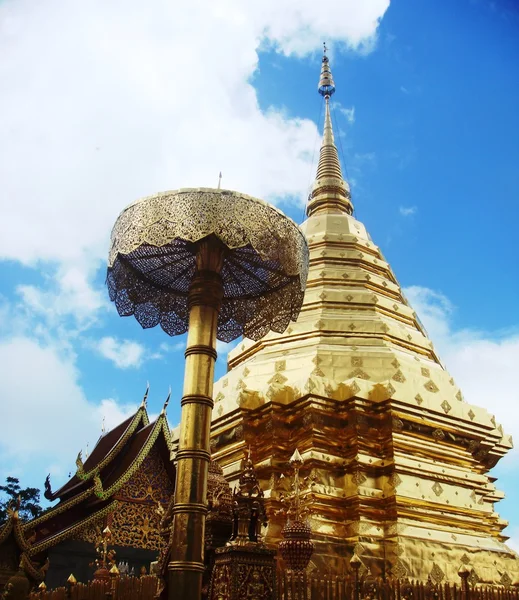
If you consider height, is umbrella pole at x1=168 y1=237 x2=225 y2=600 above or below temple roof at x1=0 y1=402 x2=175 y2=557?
below

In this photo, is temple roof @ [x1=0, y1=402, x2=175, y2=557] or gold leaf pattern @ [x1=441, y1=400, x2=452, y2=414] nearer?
Answer: temple roof @ [x1=0, y1=402, x2=175, y2=557]

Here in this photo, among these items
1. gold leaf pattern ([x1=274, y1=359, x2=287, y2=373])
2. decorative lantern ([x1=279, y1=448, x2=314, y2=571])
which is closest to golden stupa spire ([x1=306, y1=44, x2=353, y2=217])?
gold leaf pattern ([x1=274, y1=359, x2=287, y2=373])

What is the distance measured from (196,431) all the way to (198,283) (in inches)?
43.6

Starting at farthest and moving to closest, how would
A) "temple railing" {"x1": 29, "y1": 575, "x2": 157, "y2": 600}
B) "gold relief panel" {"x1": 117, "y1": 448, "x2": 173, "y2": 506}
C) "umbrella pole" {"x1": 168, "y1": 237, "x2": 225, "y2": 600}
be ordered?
"gold relief panel" {"x1": 117, "y1": 448, "x2": 173, "y2": 506} < "temple railing" {"x1": 29, "y1": 575, "x2": 157, "y2": 600} < "umbrella pole" {"x1": 168, "y1": 237, "x2": 225, "y2": 600}

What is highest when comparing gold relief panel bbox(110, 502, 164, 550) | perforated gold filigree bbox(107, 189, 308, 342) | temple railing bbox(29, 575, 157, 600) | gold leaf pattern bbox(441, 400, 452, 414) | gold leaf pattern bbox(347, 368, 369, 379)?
gold leaf pattern bbox(347, 368, 369, 379)

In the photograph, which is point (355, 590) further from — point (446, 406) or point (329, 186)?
point (329, 186)

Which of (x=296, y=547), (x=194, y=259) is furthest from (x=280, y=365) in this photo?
(x=194, y=259)

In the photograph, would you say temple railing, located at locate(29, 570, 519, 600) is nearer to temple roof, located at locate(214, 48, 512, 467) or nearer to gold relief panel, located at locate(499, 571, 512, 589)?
gold relief panel, located at locate(499, 571, 512, 589)

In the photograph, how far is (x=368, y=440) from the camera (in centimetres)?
994

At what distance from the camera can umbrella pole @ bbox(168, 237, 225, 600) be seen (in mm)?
4016

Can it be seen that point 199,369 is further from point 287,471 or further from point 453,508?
point 453,508

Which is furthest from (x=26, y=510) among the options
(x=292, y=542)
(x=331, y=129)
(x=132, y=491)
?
(x=292, y=542)

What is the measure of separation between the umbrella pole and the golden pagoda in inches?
180

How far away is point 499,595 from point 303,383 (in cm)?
411
